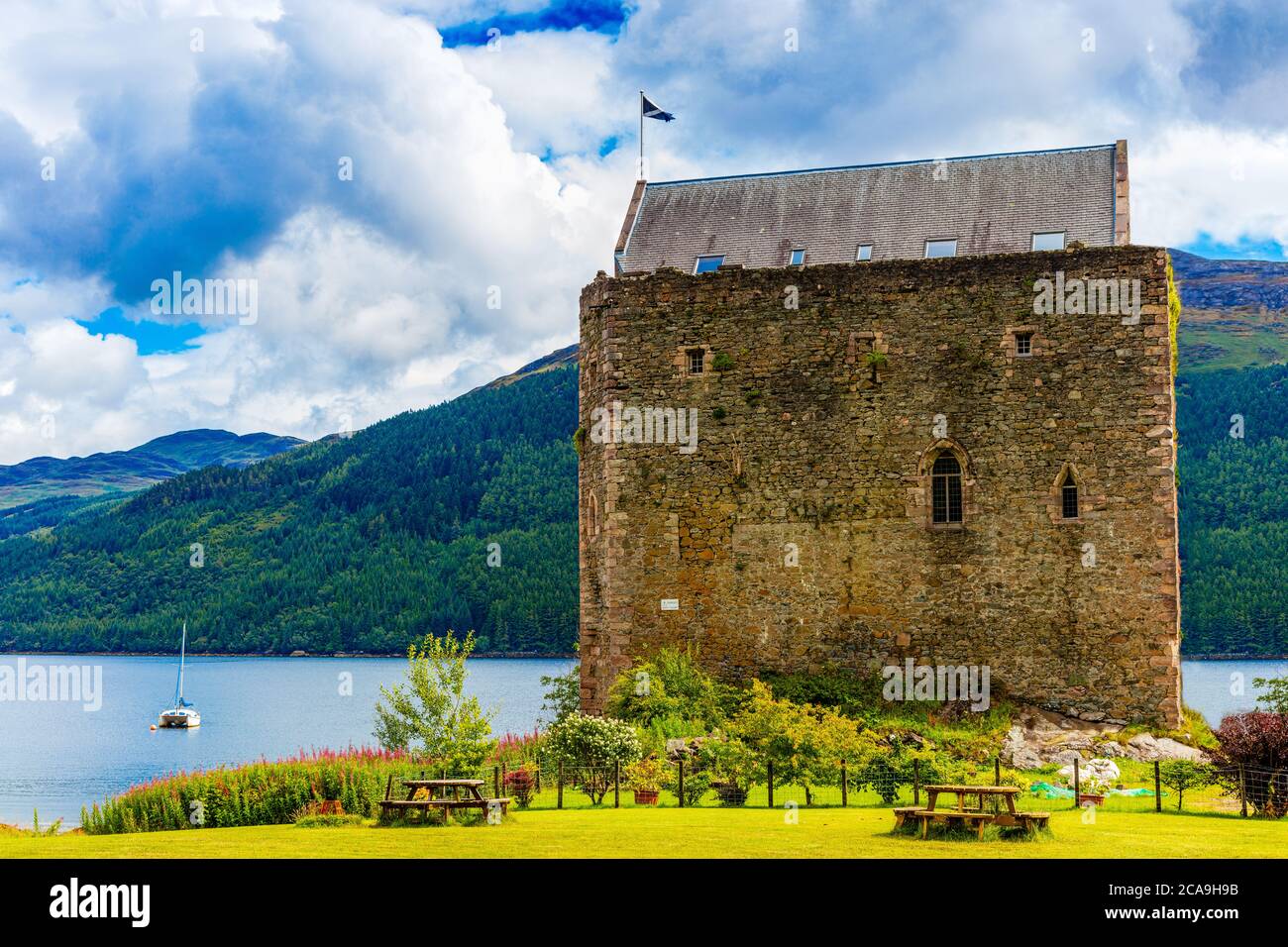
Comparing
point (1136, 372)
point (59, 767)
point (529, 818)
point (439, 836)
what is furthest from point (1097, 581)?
point (59, 767)

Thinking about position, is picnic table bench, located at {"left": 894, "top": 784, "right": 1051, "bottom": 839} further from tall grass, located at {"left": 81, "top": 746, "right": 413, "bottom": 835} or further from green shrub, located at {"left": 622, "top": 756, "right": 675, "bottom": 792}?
tall grass, located at {"left": 81, "top": 746, "right": 413, "bottom": 835}

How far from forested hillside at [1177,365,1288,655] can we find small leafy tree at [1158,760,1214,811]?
11089cm

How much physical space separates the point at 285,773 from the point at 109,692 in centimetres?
10900

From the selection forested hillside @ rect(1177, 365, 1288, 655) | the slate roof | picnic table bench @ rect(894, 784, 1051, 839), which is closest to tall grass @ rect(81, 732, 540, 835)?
picnic table bench @ rect(894, 784, 1051, 839)

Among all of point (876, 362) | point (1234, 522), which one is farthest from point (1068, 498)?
point (1234, 522)

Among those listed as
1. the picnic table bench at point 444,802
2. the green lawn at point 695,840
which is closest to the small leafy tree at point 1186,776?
the green lawn at point 695,840

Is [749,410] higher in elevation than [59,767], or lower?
higher

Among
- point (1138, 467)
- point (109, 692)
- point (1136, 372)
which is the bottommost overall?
point (109, 692)

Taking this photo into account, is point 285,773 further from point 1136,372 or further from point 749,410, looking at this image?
point 1136,372

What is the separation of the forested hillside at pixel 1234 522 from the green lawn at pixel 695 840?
382ft

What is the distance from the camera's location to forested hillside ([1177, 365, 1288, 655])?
135 meters

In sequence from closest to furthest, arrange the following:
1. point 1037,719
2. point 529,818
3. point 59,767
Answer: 1. point 529,818
2. point 1037,719
3. point 59,767
